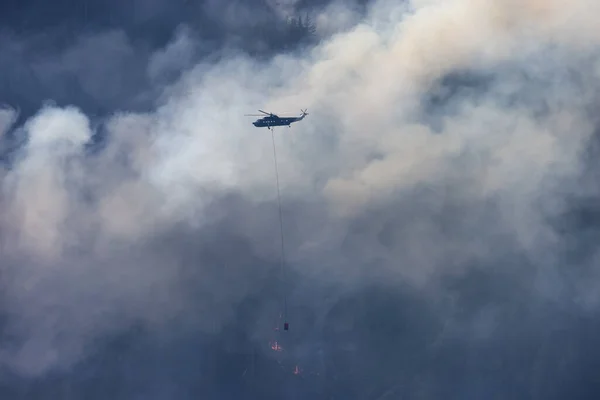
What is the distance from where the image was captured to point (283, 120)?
591 ft
